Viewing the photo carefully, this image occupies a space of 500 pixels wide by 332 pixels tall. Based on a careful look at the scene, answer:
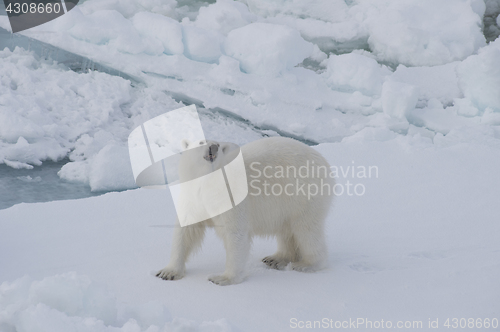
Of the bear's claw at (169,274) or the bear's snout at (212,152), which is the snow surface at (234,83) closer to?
the bear's claw at (169,274)

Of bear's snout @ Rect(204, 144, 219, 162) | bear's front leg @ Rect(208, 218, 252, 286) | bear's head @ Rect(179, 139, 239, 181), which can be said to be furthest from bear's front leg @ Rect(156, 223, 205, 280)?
bear's snout @ Rect(204, 144, 219, 162)

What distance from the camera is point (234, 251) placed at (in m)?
2.39

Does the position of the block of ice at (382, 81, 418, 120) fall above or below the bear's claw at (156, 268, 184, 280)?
below

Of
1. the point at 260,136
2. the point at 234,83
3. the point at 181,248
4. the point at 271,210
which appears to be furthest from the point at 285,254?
the point at 234,83

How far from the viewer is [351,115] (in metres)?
7.61

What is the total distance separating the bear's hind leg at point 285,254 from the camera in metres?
2.71

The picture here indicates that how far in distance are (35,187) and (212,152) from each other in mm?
4269

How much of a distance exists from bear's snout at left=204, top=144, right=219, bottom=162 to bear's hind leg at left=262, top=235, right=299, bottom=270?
0.75 m

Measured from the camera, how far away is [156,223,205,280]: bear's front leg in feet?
7.91

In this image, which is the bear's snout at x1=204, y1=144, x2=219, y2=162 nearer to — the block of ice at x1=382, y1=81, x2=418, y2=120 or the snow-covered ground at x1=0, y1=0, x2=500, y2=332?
the snow-covered ground at x1=0, y1=0, x2=500, y2=332

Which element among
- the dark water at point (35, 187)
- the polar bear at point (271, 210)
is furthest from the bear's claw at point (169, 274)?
the dark water at point (35, 187)

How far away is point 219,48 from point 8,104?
11.2ft

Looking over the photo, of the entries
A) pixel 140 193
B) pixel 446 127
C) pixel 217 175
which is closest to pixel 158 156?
pixel 140 193

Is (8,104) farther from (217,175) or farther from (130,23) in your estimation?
(217,175)
